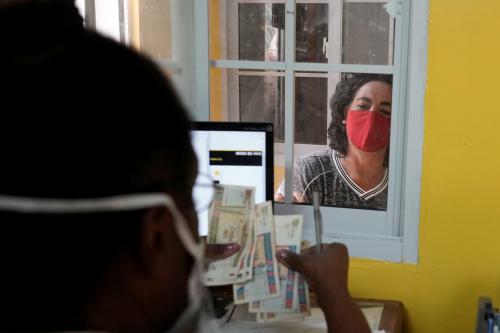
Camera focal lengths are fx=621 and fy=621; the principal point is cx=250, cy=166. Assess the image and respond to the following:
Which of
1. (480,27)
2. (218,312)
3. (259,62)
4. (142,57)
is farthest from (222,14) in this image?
(142,57)

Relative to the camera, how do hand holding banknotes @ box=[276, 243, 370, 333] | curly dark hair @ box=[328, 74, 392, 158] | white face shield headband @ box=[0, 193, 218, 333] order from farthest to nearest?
1. curly dark hair @ box=[328, 74, 392, 158]
2. hand holding banknotes @ box=[276, 243, 370, 333]
3. white face shield headband @ box=[0, 193, 218, 333]

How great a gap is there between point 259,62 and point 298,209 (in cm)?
48

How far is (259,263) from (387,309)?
485mm

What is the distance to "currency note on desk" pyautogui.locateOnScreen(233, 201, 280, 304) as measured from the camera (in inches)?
56.6

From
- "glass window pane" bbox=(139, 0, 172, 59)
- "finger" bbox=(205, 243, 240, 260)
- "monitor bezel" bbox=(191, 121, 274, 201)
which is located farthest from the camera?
"glass window pane" bbox=(139, 0, 172, 59)

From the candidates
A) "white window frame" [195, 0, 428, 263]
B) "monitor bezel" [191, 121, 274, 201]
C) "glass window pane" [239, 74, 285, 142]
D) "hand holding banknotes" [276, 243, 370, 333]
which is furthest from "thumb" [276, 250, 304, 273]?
"glass window pane" [239, 74, 285, 142]

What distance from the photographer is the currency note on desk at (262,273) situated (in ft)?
4.72

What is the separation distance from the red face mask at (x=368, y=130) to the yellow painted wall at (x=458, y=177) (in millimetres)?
167

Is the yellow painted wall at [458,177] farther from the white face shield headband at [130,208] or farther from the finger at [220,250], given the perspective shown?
the white face shield headband at [130,208]

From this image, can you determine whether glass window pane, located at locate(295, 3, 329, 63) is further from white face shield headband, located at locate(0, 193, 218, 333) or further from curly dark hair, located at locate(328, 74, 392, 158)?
white face shield headband, located at locate(0, 193, 218, 333)

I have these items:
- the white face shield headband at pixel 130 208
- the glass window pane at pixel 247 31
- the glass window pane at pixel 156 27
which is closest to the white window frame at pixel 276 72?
the glass window pane at pixel 247 31

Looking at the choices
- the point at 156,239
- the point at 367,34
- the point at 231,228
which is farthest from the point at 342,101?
the point at 156,239

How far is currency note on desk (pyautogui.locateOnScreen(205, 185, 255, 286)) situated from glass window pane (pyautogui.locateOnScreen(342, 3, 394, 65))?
1.99ft

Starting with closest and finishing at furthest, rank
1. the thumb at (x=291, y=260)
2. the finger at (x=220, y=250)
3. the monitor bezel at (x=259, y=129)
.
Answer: the thumb at (x=291, y=260) → the finger at (x=220, y=250) → the monitor bezel at (x=259, y=129)
